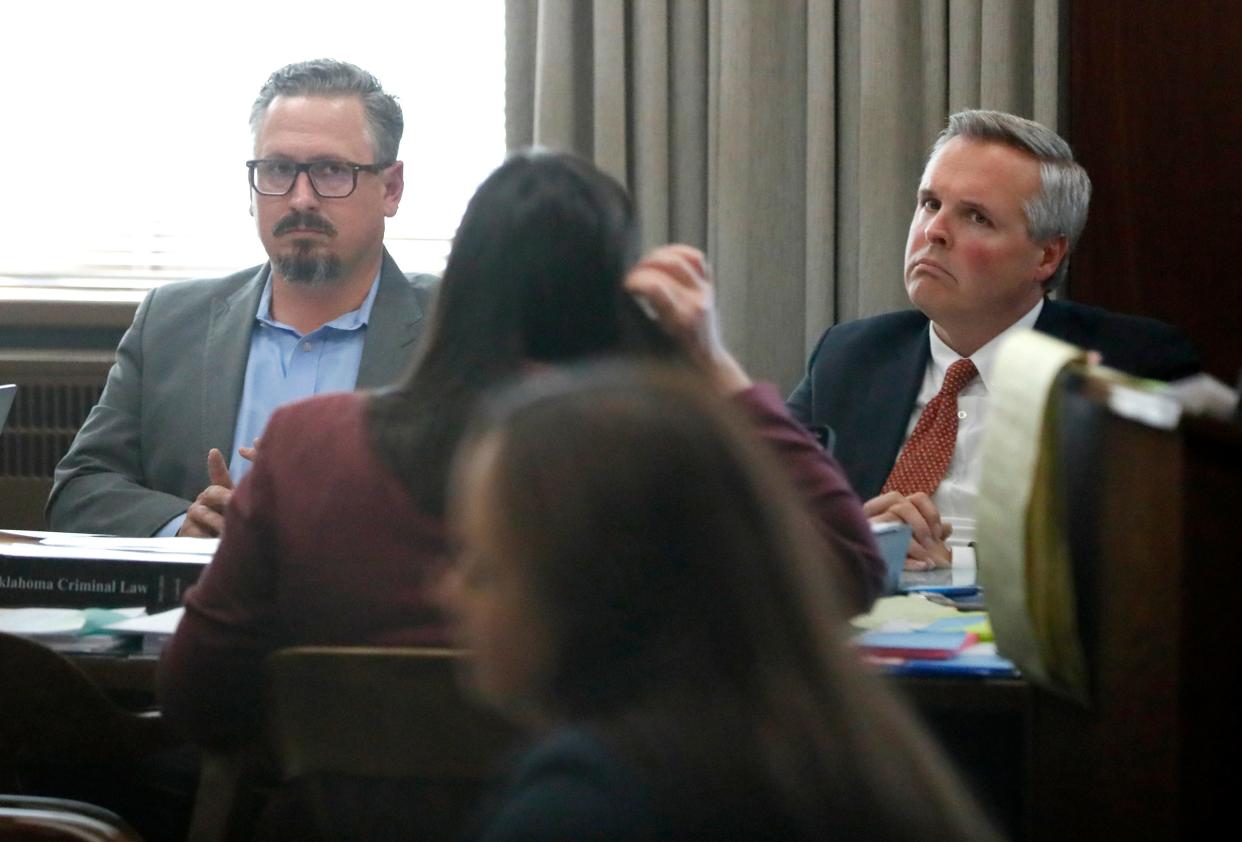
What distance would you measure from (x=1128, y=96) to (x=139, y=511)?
6.57 feet

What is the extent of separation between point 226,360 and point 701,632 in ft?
6.77

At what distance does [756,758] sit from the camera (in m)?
0.82

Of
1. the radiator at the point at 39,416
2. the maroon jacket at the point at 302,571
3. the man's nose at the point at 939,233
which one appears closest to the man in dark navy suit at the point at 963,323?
the man's nose at the point at 939,233

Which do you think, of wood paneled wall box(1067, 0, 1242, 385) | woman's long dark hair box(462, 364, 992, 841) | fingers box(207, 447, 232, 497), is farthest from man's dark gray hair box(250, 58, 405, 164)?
woman's long dark hair box(462, 364, 992, 841)

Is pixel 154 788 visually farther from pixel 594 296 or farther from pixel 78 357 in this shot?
pixel 78 357

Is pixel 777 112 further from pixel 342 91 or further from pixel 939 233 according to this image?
pixel 342 91

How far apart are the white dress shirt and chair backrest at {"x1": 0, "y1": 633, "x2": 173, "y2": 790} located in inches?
48.7

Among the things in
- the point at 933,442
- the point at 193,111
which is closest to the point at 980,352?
the point at 933,442

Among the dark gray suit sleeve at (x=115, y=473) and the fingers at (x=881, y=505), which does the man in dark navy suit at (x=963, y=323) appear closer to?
the fingers at (x=881, y=505)

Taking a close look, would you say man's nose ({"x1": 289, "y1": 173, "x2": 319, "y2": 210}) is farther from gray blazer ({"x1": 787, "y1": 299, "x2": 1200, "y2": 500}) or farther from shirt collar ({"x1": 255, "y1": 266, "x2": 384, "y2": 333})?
gray blazer ({"x1": 787, "y1": 299, "x2": 1200, "y2": 500})

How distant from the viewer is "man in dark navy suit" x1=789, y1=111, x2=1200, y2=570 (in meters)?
2.53

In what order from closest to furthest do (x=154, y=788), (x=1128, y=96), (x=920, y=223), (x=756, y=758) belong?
Answer: (x=756, y=758), (x=154, y=788), (x=920, y=223), (x=1128, y=96)

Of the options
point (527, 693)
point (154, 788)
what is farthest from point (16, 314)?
point (527, 693)

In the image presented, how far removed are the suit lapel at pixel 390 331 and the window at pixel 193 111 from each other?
26.4 inches
